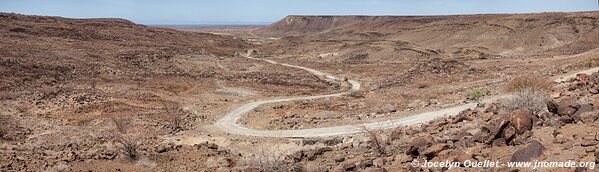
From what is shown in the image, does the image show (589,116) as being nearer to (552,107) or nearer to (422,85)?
(552,107)

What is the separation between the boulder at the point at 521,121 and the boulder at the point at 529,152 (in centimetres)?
148

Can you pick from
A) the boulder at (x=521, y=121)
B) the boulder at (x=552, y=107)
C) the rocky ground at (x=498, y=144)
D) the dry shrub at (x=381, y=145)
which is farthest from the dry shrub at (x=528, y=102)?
the dry shrub at (x=381, y=145)

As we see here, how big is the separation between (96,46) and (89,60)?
12.2 m

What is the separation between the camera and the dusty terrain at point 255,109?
423 inches

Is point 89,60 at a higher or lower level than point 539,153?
lower

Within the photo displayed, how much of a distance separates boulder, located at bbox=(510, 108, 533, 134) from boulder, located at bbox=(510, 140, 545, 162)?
4.87 ft

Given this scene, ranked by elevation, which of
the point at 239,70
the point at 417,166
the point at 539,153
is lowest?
the point at 239,70

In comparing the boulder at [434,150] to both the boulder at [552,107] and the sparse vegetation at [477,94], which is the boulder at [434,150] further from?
the sparse vegetation at [477,94]

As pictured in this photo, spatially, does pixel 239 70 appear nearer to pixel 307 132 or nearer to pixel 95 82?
pixel 95 82

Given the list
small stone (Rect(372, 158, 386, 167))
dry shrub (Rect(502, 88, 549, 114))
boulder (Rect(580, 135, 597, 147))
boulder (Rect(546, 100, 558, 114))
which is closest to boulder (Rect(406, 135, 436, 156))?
small stone (Rect(372, 158, 386, 167))

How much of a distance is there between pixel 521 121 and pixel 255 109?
1936cm

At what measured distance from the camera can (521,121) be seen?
10391 mm

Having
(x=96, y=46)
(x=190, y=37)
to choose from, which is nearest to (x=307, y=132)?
(x=96, y=46)

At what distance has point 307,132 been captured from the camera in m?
20.4
